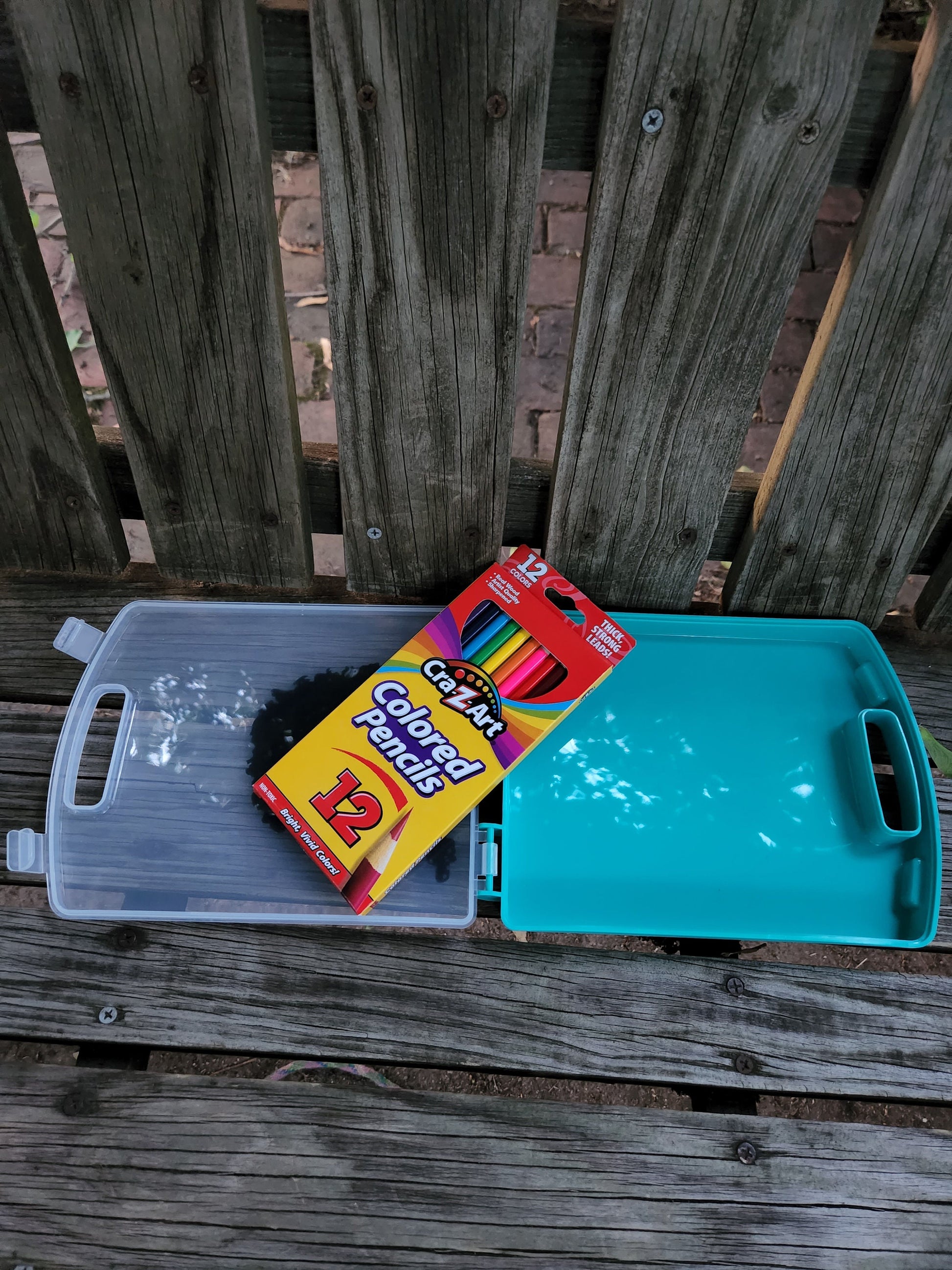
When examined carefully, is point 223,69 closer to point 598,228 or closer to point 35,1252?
point 598,228

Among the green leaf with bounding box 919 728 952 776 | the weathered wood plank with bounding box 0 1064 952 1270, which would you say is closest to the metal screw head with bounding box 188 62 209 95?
the weathered wood plank with bounding box 0 1064 952 1270

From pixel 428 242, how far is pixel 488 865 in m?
0.80

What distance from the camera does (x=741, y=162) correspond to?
886mm

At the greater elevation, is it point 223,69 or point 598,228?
point 223,69

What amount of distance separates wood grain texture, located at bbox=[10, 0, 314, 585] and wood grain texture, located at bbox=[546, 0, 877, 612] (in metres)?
0.38

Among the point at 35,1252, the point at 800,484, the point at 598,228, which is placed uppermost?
the point at 598,228

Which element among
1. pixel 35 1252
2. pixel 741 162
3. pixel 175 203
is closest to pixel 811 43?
pixel 741 162

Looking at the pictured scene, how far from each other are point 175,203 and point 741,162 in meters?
0.62

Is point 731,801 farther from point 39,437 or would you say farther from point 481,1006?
point 39,437

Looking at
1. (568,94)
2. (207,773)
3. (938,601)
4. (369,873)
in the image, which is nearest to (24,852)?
(207,773)

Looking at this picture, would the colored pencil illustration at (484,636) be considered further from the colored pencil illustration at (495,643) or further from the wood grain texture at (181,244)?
the wood grain texture at (181,244)

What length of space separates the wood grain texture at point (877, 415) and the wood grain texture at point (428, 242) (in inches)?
14.8

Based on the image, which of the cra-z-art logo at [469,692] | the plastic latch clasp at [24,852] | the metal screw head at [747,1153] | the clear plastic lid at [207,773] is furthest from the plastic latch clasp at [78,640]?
the metal screw head at [747,1153]

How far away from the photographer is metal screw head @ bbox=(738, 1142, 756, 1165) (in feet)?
3.40
